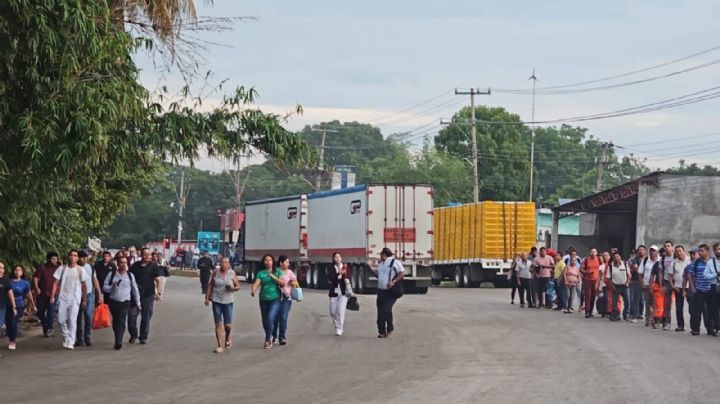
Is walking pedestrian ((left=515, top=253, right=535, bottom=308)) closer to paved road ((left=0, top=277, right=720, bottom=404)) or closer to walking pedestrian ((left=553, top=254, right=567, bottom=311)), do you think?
walking pedestrian ((left=553, top=254, right=567, bottom=311))

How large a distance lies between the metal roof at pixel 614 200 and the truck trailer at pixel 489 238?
533cm

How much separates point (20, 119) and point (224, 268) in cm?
529

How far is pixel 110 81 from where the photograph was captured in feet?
56.4

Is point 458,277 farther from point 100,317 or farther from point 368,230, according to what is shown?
point 100,317

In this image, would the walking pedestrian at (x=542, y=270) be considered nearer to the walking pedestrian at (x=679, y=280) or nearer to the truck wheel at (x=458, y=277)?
the walking pedestrian at (x=679, y=280)


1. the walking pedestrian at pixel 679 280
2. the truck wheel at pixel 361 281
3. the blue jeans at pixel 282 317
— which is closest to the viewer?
the blue jeans at pixel 282 317

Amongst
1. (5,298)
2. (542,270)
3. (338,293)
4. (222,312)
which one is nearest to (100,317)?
(5,298)

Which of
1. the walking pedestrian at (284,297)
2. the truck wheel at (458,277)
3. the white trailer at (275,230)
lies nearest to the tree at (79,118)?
the walking pedestrian at (284,297)

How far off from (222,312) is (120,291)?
2.17m

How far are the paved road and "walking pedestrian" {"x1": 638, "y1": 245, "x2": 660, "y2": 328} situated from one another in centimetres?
58

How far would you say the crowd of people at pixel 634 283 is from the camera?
23094mm

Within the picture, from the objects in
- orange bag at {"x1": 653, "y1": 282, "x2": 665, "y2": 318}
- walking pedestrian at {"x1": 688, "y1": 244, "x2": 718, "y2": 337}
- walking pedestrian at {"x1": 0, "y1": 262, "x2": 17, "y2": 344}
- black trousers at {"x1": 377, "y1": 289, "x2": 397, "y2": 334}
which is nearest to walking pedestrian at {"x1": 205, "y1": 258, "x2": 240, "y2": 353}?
walking pedestrian at {"x1": 0, "y1": 262, "x2": 17, "y2": 344}


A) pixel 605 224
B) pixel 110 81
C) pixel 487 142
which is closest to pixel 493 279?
pixel 605 224

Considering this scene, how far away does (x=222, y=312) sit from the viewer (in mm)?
20062
